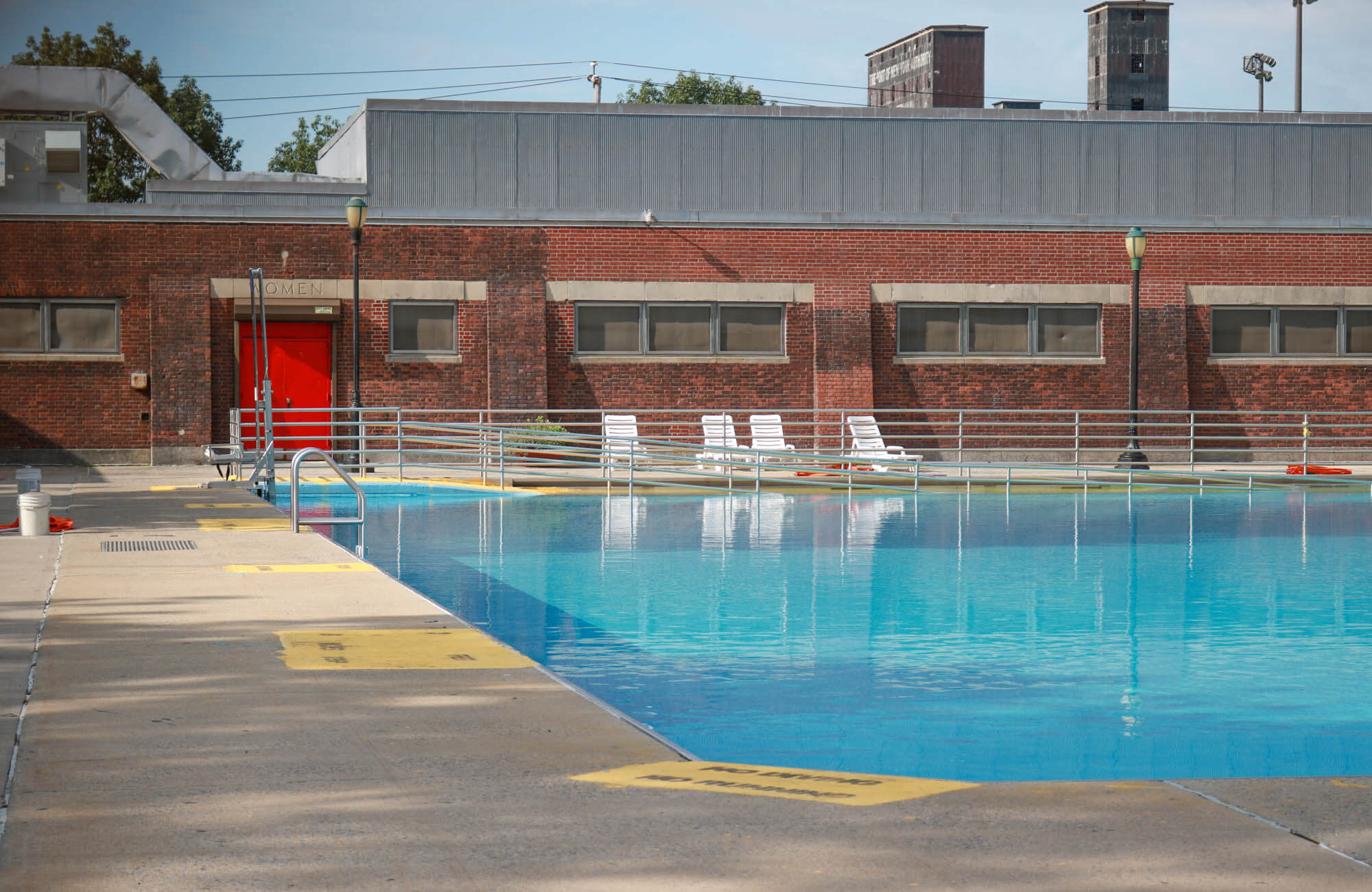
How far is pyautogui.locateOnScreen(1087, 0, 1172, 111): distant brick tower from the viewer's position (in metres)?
98.5

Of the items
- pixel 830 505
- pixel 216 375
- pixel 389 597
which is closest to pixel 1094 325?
pixel 830 505

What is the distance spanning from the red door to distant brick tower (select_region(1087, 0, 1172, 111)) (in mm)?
80449

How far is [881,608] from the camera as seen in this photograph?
40.0 feet

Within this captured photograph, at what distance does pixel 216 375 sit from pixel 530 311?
5.56m

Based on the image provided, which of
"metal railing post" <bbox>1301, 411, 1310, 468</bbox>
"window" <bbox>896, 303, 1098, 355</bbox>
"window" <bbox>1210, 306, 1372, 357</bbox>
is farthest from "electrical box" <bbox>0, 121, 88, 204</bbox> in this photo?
"metal railing post" <bbox>1301, 411, 1310, 468</bbox>

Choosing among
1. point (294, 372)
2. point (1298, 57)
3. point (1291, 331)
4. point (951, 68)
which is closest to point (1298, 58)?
point (1298, 57)

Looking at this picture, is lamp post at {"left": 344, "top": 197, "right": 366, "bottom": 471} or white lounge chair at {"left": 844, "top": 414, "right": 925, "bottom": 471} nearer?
lamp post at {"left": 344, "top": 197, "right": 366, "bottom": 471}

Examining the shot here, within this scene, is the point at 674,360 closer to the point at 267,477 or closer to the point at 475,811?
the point at 267,477

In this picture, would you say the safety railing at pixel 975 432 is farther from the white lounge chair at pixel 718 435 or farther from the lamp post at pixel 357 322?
the white lounge chair at pixel 718 435

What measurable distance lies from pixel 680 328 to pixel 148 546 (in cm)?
1503

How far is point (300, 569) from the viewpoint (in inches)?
500

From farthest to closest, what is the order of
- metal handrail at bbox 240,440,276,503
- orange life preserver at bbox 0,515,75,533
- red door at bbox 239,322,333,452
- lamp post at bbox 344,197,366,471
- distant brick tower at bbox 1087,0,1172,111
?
distant brick tower at bbox 1087,0,1172,111, red door at bbox 239,322,333,452, lamp post at bbox 344,197,366,471, metal handrail at bbox 240,440,276,503, orange life preserver at bbox 0,515,75,533

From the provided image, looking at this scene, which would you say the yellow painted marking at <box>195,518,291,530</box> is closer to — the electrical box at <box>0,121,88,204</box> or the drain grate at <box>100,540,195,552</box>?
the drain grate at <box>100,540,195,552</box>

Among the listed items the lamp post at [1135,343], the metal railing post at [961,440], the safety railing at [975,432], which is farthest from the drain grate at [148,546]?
the lamp post at [1135,343]
